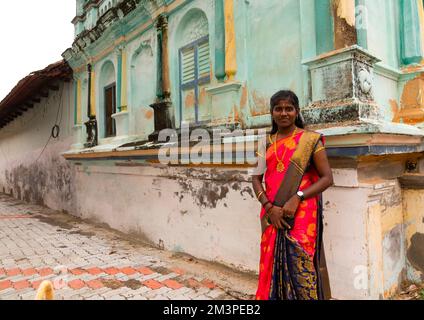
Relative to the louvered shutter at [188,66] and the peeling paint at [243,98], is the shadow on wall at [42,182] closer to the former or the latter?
the louvered shutter at [188,66]

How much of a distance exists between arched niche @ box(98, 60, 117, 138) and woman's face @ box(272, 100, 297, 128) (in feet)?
19.7

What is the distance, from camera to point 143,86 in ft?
20.9

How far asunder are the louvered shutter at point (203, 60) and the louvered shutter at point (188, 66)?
154mm

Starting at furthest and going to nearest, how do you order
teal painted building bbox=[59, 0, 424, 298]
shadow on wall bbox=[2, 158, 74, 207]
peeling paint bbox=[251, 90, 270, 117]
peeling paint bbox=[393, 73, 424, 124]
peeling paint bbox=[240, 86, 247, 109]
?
shadow on wall bbox=[2, 158, 74, 207] → peeling paint bbox=[240, 86, 247, 109] → peeling paint bbox=[251, 90, 270, 117] → peeling paint bbox=[393, 73, 424, 124] → teal painted building bbox=[59, 0, 424, 298]

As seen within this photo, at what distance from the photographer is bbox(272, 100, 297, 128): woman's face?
2369mm

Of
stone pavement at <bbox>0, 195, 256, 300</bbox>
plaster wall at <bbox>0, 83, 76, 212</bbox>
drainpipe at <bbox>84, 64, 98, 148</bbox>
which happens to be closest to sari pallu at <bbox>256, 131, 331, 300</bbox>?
stone pavement at <bbox>0, 195, 256, 300</bbox>

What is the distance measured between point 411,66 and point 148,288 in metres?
4.11

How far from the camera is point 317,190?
2256mm

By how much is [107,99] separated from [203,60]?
397 cm

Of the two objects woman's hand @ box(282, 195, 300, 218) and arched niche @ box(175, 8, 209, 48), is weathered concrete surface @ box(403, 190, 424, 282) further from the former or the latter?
arched niche @ box(175, 8, 209, 48)

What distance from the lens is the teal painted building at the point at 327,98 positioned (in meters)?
2.89

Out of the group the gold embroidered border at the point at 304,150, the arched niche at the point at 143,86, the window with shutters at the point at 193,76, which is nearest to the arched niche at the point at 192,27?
the window with shutters at the point at 193,76

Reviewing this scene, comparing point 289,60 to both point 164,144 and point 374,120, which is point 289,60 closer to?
point 374,120

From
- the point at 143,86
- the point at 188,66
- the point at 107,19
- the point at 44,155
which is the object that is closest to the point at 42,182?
the point at 44,155
